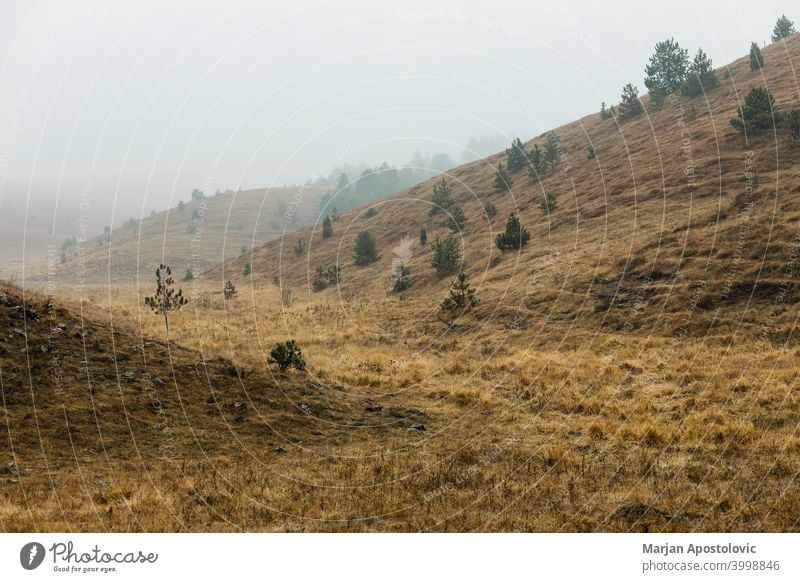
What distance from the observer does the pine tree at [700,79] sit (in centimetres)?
5284

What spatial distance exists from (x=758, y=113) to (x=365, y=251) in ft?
109

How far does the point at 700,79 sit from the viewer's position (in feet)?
176

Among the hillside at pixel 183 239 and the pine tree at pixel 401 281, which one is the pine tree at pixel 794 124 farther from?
the hillside at pixel 183 239

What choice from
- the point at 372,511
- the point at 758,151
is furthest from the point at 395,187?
the point at 372,511

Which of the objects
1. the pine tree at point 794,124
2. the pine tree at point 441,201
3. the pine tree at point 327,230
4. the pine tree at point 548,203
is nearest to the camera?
the pine tree at point 794,124

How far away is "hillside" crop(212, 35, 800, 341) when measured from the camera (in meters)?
21.6

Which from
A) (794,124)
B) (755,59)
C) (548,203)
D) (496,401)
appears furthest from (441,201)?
(496,401)

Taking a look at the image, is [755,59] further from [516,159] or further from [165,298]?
[165,298]

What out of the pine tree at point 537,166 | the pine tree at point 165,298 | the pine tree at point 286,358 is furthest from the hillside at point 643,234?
the pine tree at point 165,298

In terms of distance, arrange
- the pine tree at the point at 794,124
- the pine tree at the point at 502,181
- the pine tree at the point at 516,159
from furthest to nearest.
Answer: the pine tree at the point at 516,159
the pine tree at the point at 502,181
the pine tree at the point at 794,124

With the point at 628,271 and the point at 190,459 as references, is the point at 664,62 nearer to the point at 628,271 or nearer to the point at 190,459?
the point at 628,271

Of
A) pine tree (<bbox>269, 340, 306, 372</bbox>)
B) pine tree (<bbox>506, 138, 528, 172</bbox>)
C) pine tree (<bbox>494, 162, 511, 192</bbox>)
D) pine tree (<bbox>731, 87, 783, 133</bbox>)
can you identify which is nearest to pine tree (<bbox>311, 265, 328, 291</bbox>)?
pine tree (<bbox>494, 162, 511, 192</bbox>)

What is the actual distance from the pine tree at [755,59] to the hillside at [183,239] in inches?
2007

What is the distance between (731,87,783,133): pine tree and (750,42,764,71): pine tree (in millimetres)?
20631
